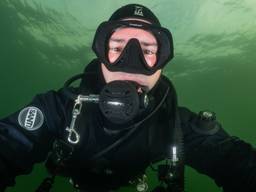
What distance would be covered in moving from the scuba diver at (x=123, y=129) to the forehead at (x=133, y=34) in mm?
13

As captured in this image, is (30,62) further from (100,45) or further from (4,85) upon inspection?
(100,45)

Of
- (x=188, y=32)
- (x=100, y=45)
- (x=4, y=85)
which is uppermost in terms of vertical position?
(x=188, y=32)

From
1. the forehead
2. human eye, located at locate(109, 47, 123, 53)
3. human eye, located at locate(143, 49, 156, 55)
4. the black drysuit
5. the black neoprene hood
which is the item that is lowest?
the black drysuit

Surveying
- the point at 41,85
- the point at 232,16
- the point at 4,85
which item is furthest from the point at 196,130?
the point at 4,85

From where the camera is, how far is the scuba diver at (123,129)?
9.94 feet

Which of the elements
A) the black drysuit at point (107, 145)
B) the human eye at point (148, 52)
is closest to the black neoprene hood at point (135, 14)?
the human eye at point (148, 52)

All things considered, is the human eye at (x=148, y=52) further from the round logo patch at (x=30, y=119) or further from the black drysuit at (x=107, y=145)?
the round logo patch at (x=30, y=119)

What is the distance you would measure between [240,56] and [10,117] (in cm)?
2043

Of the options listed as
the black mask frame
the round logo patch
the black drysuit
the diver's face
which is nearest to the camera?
the black drysuit

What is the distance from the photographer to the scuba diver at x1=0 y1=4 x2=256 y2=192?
9.94ft

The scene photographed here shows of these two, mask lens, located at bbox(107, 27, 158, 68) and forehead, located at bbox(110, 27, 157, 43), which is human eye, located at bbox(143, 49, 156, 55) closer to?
mask lens, located at bbox(107, 27, 158, 68)

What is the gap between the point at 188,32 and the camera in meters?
16.6

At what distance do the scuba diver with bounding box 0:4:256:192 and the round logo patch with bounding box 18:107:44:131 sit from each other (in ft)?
0.03

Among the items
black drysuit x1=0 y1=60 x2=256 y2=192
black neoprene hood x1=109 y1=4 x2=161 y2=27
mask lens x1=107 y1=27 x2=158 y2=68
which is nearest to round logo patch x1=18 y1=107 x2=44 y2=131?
black drysuit x1=0 y1=60 x2=256 y2=192
